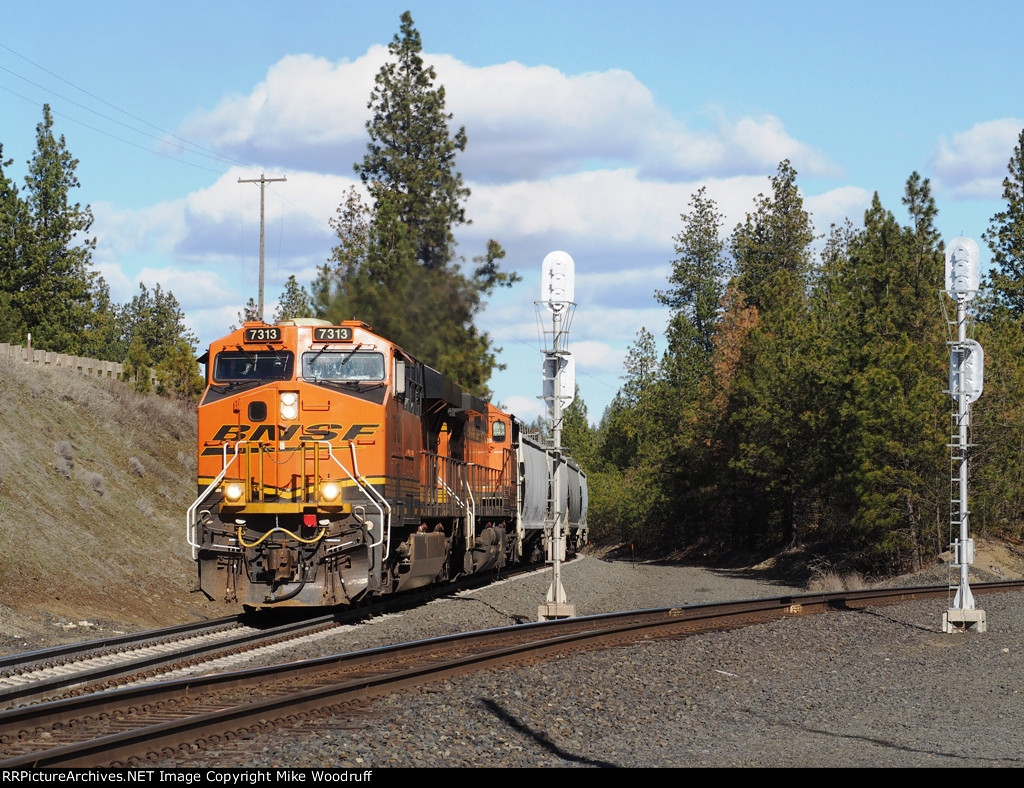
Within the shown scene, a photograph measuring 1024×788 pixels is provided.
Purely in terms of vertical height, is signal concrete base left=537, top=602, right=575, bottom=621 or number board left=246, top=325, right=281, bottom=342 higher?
number board left=246, top=325, right=281, bottom=342

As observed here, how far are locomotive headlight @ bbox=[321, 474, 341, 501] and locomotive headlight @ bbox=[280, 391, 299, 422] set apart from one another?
119cm

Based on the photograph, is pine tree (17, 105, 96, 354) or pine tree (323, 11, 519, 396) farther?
pine tree (17, 105, 96, 354)

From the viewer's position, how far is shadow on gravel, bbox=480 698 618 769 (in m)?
8.45

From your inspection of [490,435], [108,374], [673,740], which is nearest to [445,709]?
[673,740]

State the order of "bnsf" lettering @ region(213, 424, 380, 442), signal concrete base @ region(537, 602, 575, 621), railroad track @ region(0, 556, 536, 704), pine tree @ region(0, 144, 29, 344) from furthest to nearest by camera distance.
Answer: pine tree @ region(0, 144, 29, 344) < signal concrete base @ region(537, 602, 575, 621) < "bnsf" lettering @ region(213, 424, 380, 442) < railroad track @ region(0, 556, 536, 704)

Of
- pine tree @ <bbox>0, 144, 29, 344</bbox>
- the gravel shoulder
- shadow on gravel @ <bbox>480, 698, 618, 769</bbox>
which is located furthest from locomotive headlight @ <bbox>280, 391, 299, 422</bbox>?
pine tree @ <bbox>0, 144, 29, 344</bbox>

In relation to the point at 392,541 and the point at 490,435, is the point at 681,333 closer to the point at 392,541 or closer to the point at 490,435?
the point at 490,435

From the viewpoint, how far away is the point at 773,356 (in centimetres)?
4691

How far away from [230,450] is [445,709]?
8066 millimetres

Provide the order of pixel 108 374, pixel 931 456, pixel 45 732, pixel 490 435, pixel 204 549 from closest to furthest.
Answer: pixel 45 732
pixel 204 549
pixel 490 435
pixel 931 456
pixel 108 374

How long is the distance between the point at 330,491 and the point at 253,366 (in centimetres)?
253

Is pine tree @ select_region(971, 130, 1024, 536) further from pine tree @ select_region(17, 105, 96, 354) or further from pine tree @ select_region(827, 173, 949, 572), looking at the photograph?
pine tree @ select_region(17, 105, 96, 354)

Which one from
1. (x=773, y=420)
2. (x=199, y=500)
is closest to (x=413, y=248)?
(x=773, y=420)

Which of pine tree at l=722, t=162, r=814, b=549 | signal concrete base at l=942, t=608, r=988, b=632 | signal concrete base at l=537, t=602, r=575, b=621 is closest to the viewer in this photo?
signal concrete base at l=942, t=608, r=988, b=632
